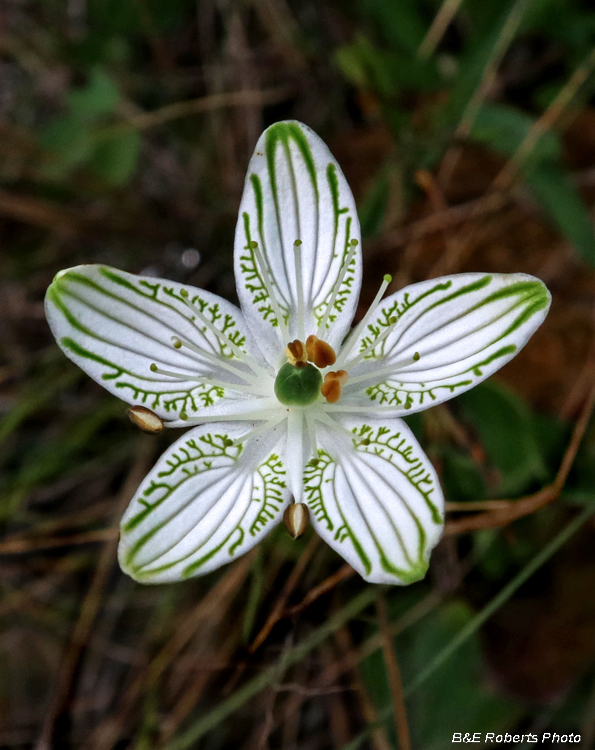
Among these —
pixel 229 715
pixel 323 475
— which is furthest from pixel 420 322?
pixel 229 715

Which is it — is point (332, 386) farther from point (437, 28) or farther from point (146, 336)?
point (437, 28)

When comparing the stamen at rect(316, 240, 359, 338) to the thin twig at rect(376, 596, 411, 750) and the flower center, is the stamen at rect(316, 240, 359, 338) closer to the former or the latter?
the flower center

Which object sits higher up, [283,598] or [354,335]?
[354,335]

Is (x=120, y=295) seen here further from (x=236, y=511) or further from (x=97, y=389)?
(x=97, y=389)

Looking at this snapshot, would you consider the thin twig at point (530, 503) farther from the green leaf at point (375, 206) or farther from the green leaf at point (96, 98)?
the green leaf at point (96, 98)

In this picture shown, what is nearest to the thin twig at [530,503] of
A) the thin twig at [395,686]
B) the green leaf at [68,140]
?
the thin twig at [395,686]

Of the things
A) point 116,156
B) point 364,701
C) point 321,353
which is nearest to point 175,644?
point 364,701
